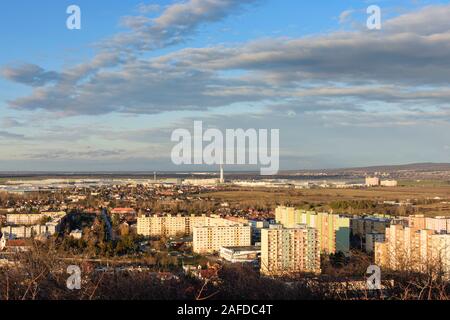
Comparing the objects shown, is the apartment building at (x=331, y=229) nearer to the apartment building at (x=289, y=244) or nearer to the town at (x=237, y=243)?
the town at (x=237, y=243)

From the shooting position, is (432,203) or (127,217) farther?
(432,203)

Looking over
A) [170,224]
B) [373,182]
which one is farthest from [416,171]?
[170,224]

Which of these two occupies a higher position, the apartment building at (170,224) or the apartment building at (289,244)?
the apartment building at (289,244)

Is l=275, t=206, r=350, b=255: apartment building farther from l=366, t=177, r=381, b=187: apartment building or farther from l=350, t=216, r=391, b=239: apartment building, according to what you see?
l=366, t=177, r=381, b=187: apartment building

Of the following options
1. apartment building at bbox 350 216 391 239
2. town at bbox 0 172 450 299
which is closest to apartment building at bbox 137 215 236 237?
town at bbox 0 172 450 299

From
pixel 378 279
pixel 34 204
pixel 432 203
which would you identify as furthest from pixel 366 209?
pixel 378 279

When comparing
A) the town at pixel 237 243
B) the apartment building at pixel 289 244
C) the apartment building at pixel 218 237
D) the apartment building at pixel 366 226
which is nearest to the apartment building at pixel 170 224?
the town at pixel 237 243
